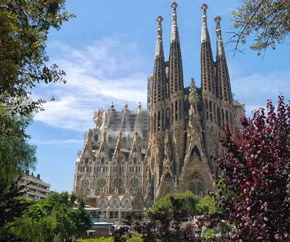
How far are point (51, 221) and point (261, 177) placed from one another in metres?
14.5

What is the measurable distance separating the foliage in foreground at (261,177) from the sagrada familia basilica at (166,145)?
42749mm

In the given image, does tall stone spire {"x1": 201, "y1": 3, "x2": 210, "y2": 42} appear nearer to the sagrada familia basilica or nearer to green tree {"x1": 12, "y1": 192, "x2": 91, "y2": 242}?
the sagrada familia basilica

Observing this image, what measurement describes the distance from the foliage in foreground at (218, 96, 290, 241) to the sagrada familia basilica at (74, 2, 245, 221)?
42.7m

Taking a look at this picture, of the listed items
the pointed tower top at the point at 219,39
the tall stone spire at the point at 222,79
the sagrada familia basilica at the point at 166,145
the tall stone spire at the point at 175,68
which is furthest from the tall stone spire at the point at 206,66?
the tall stone spire at the point at 175,68

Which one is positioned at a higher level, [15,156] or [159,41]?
[159,41]

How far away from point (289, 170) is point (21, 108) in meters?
5.76

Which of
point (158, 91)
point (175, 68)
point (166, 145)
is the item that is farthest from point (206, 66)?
point (166, 145)

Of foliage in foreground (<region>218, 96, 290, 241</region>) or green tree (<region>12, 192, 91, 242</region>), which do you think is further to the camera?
green tree (<region>12, 192, 91, 242</region>)

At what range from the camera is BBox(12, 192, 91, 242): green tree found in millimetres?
10312

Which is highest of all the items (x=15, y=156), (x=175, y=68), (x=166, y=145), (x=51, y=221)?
(x=175, y=68)

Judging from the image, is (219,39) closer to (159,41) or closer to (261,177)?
(159,41)

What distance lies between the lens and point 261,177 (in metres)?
5.04

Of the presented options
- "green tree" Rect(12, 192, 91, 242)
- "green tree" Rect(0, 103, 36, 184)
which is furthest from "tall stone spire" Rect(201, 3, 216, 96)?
"green tree" Rect(0, 103, 36, 184)

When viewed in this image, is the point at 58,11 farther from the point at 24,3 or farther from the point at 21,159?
the point at 21,159
